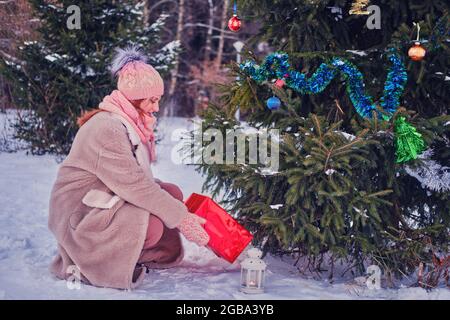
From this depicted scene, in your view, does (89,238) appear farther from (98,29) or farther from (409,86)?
(98,29)

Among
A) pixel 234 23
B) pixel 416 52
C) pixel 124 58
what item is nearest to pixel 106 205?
pixel 124 58

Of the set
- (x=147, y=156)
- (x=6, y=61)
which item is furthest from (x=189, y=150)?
(x=6, y=61)

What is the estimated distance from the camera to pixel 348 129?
14.3 feet

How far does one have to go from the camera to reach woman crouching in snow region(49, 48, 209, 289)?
146 inches

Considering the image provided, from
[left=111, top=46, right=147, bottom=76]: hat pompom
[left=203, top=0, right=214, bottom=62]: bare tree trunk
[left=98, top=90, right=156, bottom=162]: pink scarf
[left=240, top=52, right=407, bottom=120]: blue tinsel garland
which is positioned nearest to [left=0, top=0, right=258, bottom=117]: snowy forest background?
[left=203, top=0, right=214, bottom=62]: bare tree trunk

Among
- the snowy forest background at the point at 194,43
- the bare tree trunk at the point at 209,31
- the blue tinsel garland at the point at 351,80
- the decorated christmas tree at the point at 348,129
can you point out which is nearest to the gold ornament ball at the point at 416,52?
the decorated christmas tree at the point at 348,129

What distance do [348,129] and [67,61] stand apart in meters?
6.30

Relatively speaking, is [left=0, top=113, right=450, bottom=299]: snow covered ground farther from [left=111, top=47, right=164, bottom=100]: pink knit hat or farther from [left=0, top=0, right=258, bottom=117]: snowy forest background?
[left=0, top=0, right=258, bottom=117]: snowy forest background

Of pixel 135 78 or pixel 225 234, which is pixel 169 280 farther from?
pixel 135 78

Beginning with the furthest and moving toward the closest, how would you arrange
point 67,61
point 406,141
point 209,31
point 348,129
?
point 209,31
point 67,61
point 348,129
point 406,141

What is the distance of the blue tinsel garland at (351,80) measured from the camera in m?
3.98

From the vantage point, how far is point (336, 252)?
389 centimetres

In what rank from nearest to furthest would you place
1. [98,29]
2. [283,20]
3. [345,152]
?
[345,152], [283,20], [98,29]
